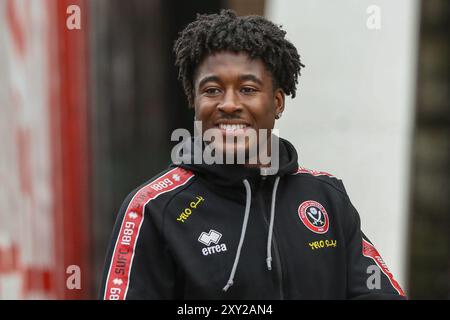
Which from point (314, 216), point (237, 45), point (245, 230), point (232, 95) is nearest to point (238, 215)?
point (245, 230)

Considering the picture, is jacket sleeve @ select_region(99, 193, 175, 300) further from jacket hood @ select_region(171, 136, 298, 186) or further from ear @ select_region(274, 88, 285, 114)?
ear @ select_region(274, 88, 285, 114)

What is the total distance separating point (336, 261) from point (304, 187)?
26cm

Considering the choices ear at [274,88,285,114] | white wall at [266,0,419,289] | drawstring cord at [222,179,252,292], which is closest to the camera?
drawstring cord at [222,179,252,292]

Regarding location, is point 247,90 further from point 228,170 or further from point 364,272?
point 364,272

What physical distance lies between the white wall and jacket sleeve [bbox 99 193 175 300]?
2.28 metres

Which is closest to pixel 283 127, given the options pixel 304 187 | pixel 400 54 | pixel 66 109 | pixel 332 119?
pixel 332 119

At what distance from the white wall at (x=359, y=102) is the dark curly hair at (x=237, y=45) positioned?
199 centimetres

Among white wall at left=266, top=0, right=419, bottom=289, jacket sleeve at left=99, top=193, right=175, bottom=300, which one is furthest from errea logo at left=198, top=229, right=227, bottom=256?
white wall at left=266, top=0, right=419, bottom=289

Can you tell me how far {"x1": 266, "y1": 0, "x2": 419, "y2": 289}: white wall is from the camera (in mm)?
4922

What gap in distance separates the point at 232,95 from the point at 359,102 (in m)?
2.71

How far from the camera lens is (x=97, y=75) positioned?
722 centimetres

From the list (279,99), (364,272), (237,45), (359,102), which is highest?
(237,45)

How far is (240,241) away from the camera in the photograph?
8.11 ft

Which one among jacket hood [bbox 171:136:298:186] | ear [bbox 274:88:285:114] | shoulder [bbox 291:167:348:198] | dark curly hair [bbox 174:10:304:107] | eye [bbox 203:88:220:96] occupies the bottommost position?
shoulder [bbox 291:167:348:198]
